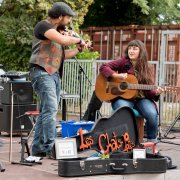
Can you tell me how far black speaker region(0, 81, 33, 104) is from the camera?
8039 mm

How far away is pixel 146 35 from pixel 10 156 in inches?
333

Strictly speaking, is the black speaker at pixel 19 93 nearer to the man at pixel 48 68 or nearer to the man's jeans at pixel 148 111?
the man's jeans at pixel 148 111

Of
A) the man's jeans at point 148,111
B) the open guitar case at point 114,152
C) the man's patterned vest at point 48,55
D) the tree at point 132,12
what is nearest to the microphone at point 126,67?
the man's jeans at point 148,111

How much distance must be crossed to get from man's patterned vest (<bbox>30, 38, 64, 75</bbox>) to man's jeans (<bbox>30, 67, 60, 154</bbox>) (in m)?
0.07

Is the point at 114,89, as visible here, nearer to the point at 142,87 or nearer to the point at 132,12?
the point at 142,87

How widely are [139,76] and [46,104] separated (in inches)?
59.3

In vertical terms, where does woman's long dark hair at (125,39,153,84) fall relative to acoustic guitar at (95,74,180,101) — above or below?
above

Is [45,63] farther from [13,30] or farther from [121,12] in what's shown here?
[121,12]

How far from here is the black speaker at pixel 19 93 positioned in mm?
8039

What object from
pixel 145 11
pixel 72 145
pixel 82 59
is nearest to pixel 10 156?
pixel 72 145

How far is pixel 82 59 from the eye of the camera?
1165cm

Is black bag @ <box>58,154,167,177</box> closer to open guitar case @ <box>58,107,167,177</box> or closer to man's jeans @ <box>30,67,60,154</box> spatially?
open guitar case @ <box>58,107,167,177</box>

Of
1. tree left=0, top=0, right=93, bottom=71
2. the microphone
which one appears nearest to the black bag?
the microphone

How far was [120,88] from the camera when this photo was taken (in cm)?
670
